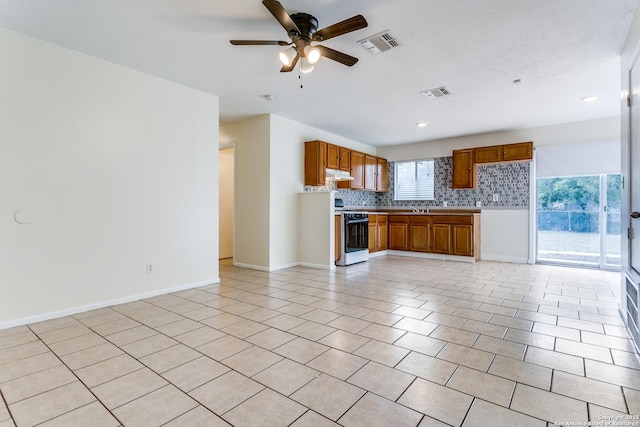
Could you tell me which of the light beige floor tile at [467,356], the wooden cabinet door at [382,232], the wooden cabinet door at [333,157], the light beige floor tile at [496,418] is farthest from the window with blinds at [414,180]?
the light beige floor tile at [496,418]

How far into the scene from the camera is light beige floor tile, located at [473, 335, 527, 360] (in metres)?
2.23

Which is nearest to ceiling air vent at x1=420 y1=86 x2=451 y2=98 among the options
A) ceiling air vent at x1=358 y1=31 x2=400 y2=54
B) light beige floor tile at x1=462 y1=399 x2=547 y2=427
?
ceiling air vent at x1=358 y1=31 x2=400 y2=54

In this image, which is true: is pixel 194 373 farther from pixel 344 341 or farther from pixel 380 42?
pixel 380 42

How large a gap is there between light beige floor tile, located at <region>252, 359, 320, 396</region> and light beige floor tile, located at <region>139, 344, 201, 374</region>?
565mm

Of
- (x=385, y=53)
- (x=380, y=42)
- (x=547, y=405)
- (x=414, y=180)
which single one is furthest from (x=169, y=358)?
(x=414, y=180)

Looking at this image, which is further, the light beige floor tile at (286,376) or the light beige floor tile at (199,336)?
the light beige floor tile at (199,336)

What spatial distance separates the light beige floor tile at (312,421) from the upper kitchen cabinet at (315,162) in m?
4.37

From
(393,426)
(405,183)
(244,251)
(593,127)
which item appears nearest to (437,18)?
(393,426)

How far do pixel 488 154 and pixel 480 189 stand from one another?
74cm

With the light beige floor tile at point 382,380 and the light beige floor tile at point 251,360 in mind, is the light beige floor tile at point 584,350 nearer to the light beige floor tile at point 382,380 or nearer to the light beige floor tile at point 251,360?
the light beige floor tile at point 382,380

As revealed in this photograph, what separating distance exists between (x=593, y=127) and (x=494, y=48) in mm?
3848

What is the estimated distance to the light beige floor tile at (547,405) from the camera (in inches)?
60.9

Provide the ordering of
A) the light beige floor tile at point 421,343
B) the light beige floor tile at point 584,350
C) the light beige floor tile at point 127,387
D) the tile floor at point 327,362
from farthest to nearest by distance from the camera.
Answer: the light beige floor tile at point 421,343 < the light beige floor tile at point 584,350 < the light beige floor tile at point 127,387 < the tile floor at point 327,362

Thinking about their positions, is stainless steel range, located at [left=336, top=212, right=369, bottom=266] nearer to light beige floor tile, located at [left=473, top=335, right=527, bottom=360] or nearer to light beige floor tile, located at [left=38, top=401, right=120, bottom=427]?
light beige floor tile, located at [left=473, top=335, right=527, bottom=360]
